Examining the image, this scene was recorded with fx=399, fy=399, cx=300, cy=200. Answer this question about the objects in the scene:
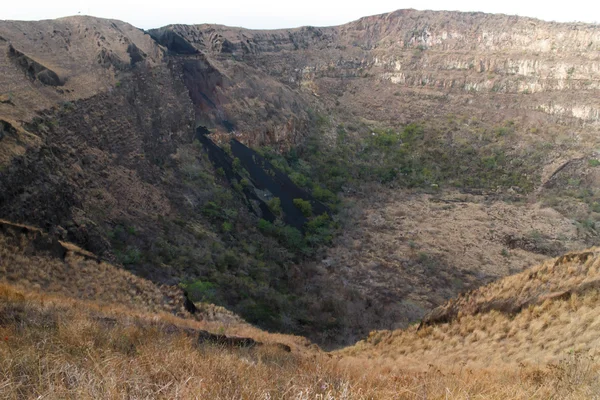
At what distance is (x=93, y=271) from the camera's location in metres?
9.19

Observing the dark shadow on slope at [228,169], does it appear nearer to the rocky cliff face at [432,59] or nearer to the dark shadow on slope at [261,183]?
the dark shadow on slope at [261,183]

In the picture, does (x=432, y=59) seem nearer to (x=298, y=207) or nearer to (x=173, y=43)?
(x=173, y=43)

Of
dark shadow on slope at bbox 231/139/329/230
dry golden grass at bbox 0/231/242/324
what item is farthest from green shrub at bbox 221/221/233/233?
dry golden grass at bbox 0/231/242/324

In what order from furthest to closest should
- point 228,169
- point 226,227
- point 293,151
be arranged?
point 293,151
point 228,169
point 226,227

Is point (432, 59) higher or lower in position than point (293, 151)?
higher

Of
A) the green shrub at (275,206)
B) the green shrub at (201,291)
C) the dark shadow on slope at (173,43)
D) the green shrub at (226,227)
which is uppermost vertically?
the dark shadow on slope at (173,43)

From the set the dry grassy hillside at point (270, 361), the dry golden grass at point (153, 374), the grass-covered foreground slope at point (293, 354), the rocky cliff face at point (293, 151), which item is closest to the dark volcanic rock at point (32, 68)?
the rocky cliff face at point (293, 151)

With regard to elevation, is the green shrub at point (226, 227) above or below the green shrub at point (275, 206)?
below

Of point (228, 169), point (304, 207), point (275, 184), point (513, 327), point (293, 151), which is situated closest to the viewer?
point (513, 327)

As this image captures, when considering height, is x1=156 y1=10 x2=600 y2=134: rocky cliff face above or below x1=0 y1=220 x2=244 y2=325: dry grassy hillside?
above

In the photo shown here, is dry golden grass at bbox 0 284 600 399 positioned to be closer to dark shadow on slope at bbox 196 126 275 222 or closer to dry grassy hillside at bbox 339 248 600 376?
dry grassy hillside at bbox 339 248 600 376

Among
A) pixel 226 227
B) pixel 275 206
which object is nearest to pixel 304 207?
pixel 275 206

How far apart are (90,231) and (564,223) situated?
863 inches

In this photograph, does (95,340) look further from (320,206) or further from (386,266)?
(320,206)
